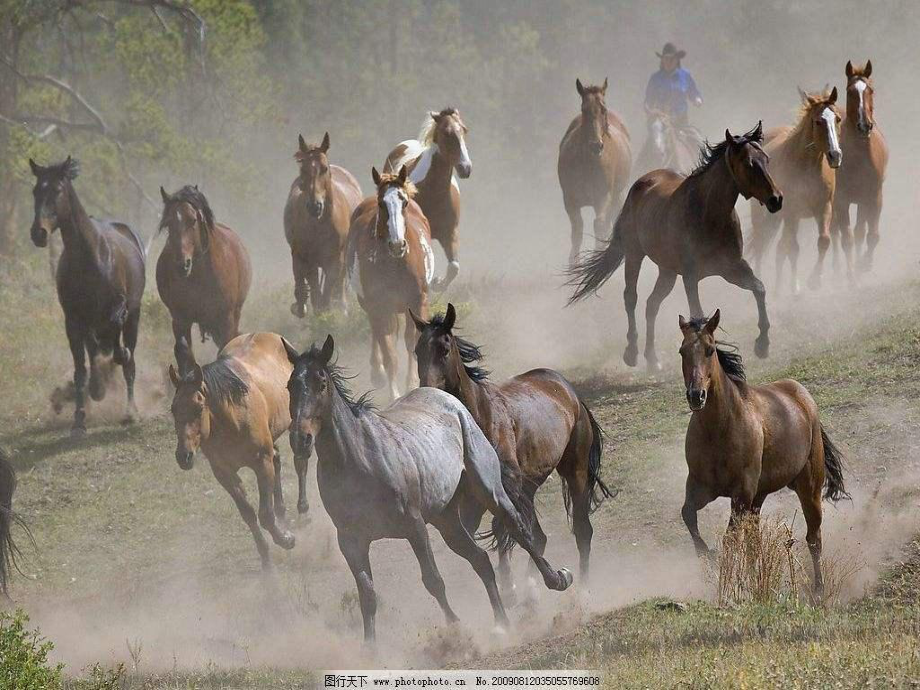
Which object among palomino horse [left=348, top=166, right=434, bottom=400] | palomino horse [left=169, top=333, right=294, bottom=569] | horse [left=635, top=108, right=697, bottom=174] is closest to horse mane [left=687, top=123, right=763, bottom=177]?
palomino horse [left=348, top=166, right=434, bottom=400]

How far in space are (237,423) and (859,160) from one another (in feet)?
30.9

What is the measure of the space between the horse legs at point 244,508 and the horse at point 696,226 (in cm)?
487

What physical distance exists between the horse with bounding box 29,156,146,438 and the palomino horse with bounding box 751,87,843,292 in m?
7.85

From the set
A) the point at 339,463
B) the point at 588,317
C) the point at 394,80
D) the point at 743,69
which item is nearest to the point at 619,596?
the point at 339,463

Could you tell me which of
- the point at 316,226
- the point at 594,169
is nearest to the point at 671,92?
the point at 594,169

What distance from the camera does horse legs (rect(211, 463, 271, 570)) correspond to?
11820mm

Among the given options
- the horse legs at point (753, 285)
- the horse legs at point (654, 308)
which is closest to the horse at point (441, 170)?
the horse legs at point (654, 308)

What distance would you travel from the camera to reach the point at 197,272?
16125mm

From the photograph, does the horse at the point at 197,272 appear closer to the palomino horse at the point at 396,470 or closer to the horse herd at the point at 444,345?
the horse herd at the point at 444,345

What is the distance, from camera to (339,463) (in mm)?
8930

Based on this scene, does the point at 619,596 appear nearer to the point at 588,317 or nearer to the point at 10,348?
the point at 588,317

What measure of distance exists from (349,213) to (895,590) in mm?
10864

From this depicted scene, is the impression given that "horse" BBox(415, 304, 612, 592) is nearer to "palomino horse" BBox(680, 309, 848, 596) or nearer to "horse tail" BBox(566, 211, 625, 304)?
"palomino horse" BBox(680, 309, 848, 596)

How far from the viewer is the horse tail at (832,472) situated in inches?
403
